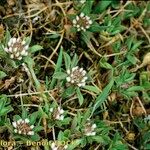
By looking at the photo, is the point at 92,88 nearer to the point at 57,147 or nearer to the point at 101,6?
the point at 57,147

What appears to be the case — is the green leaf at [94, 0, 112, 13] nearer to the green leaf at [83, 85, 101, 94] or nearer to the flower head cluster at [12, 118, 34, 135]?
the green leaf at [83, 85, 101, 94]

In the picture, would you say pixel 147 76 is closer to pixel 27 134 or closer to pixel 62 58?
pixel 62 58

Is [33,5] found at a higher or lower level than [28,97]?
higher

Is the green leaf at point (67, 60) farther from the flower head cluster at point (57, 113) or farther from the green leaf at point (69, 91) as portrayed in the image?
the flower head cluster at point (57, 113)

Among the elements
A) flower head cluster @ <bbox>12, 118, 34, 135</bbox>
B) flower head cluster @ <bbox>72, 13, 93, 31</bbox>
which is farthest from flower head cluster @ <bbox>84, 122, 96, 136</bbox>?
flower head cluster @ <bbox>72, 13, 93, 31</bbox>

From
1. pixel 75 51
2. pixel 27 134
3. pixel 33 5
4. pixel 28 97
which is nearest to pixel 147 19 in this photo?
pixel 75 51

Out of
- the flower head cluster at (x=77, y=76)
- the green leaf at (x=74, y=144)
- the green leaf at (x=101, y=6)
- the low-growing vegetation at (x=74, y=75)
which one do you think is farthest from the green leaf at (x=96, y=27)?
the green leaf at (x=74, y=144)
